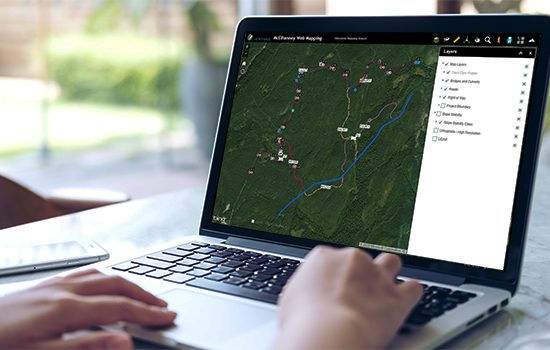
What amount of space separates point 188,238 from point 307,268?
1.47 feet

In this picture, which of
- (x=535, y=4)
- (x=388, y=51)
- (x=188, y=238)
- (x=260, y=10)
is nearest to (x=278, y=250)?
(x=188, y=238)

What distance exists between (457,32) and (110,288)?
20.8 inches

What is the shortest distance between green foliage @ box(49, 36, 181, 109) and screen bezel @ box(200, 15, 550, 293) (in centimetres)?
435

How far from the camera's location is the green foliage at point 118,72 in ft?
17.4

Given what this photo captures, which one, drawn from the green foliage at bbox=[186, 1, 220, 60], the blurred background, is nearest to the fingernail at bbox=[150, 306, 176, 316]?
the blurred background

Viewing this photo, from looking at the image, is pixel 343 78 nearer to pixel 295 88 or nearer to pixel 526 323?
pixel 295 88

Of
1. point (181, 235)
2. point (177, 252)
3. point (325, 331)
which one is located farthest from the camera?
point (181, 235)

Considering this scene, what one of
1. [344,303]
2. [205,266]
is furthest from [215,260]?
[344,303]

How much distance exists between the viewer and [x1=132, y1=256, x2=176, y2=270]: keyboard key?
942 mm

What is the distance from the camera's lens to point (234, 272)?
902 mm

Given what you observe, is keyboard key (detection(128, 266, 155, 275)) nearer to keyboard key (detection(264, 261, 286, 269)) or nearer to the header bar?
keyboard key (detection(264, 261, 286, 269))

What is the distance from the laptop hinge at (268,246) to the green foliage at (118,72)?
445 cm

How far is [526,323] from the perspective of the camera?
80 centimetres

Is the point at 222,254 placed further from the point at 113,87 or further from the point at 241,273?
the point at 113,87
